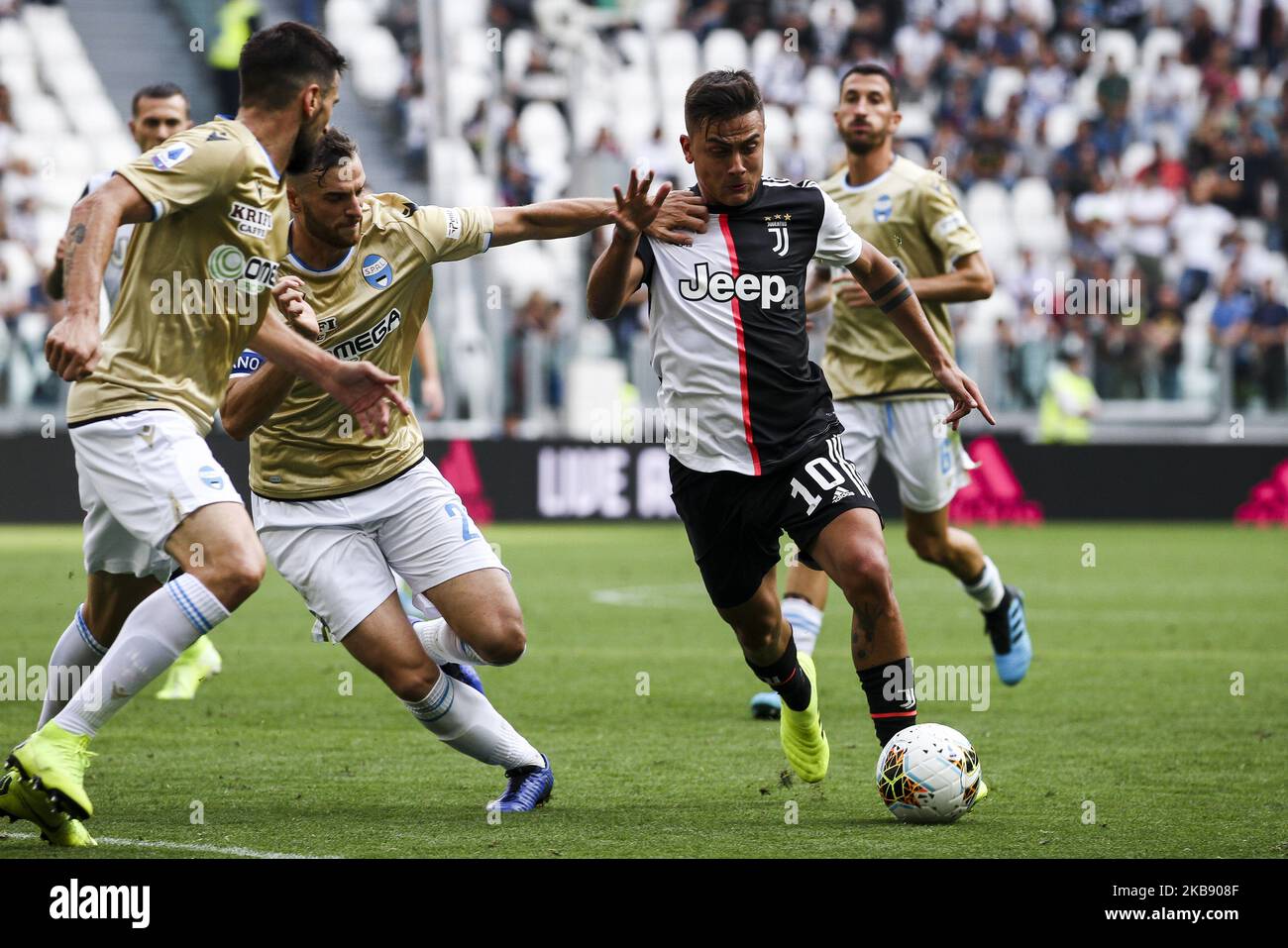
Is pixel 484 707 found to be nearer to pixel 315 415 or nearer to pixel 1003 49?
pixel 315 415

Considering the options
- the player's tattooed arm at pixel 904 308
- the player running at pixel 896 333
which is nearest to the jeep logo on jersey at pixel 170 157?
the player's tattooed arm at pixel 904 308

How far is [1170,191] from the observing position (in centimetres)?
2561

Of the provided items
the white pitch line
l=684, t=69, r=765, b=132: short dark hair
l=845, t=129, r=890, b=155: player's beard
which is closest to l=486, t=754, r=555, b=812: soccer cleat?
the white pitch line

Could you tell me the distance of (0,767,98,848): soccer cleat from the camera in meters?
5.14

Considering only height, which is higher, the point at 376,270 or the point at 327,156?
the point at 327,156

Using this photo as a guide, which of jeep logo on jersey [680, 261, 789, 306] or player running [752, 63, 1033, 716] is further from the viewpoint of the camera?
player running [752, 63, 1033, 716]

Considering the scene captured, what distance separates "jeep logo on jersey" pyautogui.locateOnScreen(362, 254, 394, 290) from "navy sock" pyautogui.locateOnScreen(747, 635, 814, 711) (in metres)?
1.87

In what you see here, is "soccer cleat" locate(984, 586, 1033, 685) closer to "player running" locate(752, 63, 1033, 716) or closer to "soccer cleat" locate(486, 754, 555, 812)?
"player running" locate(752, 63, 1033, 716)

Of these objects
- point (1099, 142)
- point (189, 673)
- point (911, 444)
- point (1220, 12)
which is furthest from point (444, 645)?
point (1220, 12)

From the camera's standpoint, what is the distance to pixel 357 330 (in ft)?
20.3

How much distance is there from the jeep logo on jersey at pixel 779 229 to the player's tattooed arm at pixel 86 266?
2200mm

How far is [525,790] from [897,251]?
394 cm

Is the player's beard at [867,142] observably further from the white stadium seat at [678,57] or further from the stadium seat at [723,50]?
the stadium seat at [723,50]

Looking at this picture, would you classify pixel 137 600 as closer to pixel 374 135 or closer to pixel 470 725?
pixel 470 725
